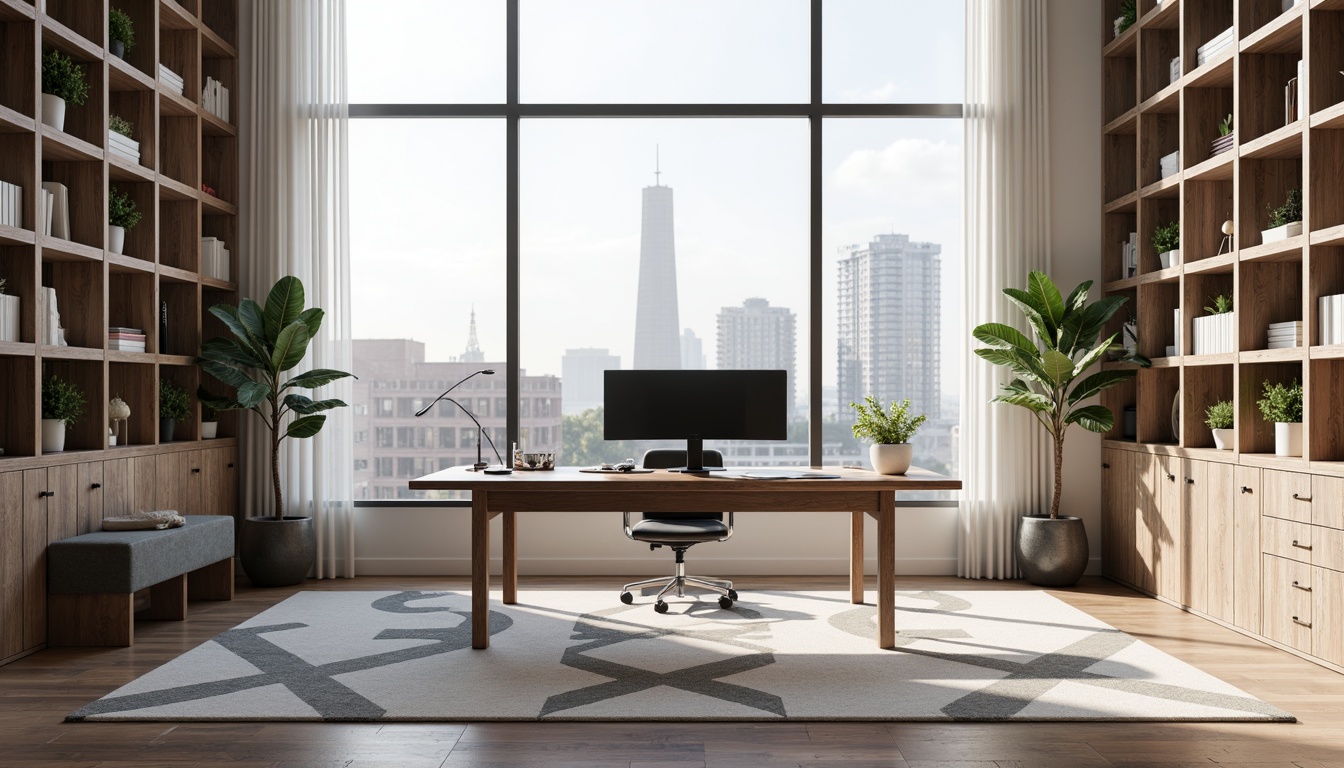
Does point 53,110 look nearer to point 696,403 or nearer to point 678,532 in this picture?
point 696,403

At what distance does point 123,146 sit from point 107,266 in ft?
2.07

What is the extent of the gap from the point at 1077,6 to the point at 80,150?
5.51 metres

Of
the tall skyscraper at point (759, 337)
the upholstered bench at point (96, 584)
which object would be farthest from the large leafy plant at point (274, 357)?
the tall skyscraper at point (759, 337)

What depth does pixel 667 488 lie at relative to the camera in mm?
4148

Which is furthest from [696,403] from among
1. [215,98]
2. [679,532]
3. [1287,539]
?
[215,98]

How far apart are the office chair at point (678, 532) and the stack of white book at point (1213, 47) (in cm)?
312

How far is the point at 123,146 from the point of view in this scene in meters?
4.99

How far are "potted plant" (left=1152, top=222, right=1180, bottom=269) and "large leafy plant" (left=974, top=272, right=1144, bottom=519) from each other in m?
0.32

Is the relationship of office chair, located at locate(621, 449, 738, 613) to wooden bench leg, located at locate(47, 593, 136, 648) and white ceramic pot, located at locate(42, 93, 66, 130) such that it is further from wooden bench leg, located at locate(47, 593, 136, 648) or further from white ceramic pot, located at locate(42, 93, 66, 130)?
white ceramic pot, located at locate(42, 93, 66, 130)

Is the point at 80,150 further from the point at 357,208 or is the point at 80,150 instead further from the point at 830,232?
the point at 830,232

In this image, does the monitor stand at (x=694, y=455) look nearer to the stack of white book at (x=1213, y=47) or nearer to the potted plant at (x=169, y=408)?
the potted plant at (x=169, y=408)

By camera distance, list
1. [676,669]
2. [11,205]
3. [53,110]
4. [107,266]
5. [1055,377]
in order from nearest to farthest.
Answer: [676,669], [11,205], [53,110], [107,266], [1055,377]

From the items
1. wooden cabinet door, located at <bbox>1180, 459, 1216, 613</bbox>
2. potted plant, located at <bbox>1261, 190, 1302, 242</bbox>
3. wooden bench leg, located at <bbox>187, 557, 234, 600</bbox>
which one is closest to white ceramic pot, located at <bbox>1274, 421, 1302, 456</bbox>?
wooden cabinet door, located at <bbox>1180, 459, 1216, 613</bbox>

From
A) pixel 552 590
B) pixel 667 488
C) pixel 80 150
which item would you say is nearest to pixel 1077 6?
pixel 667 488
